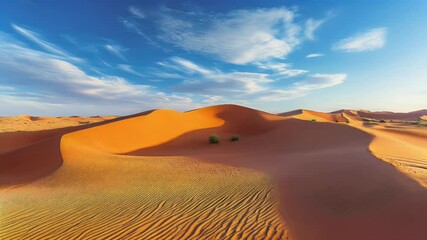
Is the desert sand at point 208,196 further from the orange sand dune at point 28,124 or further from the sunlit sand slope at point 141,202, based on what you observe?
the orange sand dune at point 28,124

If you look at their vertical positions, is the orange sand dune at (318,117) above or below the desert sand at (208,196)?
above

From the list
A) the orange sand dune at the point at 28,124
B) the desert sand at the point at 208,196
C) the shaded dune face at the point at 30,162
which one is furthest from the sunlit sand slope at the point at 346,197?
the orange sand dune at the point at 28,124

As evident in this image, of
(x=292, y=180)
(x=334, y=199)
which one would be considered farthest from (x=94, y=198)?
(x=334, y=199)

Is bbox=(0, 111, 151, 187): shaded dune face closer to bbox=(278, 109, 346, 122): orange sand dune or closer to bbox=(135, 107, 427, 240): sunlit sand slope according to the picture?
bbox=(135, 107, 427, 240): sunlit sand slope

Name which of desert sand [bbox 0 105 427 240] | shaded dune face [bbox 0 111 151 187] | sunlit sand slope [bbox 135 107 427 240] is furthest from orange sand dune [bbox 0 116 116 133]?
sunlit sand slope [bbox 135 107 427 240]

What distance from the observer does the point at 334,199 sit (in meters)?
6.19

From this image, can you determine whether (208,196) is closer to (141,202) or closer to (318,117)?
(141,202)

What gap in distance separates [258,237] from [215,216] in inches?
50.3

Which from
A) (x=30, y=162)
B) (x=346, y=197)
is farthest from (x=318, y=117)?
(x=30, y=162)

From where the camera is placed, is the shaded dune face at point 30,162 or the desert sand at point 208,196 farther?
the shaded dune face at point 30,162

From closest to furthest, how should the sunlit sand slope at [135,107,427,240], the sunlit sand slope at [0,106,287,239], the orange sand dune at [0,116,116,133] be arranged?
the sunlit sand slope at [135,107,427,240], the sunlit sand slope at [0,106,287,239], the orange sand dune at [0,116,116,133]

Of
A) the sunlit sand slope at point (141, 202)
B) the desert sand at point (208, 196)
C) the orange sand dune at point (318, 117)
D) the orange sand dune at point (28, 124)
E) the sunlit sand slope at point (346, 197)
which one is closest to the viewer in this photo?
the sunlit sand slope at point (346, 197)

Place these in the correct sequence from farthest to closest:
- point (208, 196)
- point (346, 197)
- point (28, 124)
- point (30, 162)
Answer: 1. point (28, 124)
2. point (30, 162)
3. point (208, 196)
4. point (346, 197)

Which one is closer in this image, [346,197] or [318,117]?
[346,197]
